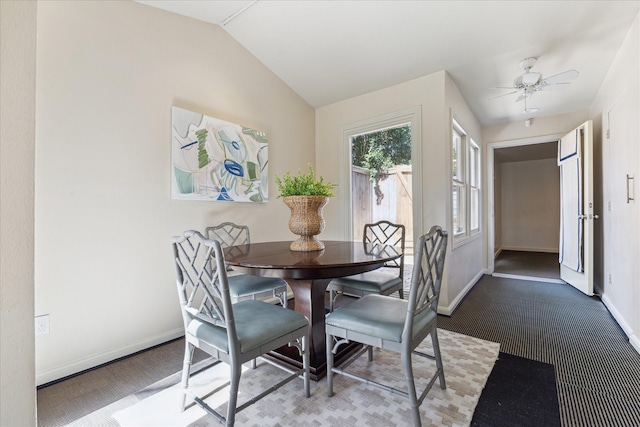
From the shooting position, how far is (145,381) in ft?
5.82

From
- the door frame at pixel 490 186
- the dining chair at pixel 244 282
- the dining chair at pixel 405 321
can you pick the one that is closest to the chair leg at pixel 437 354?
the dining chair at pixel 405 321

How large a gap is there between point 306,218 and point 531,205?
25.6 ft

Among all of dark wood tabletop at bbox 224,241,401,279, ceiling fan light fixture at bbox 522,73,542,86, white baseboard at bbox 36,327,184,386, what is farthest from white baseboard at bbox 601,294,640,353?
white baseboard at bbox 36,327,184,386

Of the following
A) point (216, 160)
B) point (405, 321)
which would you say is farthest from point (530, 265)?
point (216, 160)

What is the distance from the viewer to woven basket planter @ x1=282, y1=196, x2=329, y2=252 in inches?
73.2

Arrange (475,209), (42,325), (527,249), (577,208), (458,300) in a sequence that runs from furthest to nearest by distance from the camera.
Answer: (527,249)
(475,209)
(577,208)
(458,300)
(42,325)

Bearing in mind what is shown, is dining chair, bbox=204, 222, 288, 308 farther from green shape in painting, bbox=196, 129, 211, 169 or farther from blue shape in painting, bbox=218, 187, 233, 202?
green shape in painting, bbox=196, 129, 211, 169

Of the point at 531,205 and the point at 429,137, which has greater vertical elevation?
the point at 429,137

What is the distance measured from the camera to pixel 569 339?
2.33 meters

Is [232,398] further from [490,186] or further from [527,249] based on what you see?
[527,249]

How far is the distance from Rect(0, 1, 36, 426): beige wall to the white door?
182 inches

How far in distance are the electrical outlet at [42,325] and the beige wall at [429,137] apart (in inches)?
110

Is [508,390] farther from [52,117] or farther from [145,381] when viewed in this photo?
[52,117]

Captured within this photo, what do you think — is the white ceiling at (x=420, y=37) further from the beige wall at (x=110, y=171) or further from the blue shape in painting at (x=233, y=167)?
the blue shape in painting at (x=233, y=167)
